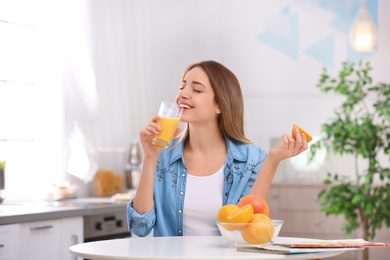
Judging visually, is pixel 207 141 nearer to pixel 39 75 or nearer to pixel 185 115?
pixel 185 115

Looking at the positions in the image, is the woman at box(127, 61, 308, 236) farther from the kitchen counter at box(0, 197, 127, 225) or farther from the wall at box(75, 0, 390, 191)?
the wall at box(75, 0, 390, 191)

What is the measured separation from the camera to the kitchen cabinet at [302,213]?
5.96 m

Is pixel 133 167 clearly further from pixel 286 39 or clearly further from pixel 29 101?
pixel 286 39

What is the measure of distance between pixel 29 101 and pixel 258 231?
2686mm

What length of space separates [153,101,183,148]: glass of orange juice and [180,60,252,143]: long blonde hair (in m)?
0.27

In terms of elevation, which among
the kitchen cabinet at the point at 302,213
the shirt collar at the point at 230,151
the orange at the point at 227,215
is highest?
the shirt collar at the point at 230,151

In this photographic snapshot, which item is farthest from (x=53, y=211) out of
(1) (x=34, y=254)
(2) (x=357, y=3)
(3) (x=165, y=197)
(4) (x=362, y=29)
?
(2) (x=357, y=3)

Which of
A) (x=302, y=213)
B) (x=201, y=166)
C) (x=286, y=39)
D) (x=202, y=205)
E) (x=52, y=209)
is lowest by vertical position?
(x=302, y=213)

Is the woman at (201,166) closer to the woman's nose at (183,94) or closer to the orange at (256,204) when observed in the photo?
the woman's nose at (183,94)

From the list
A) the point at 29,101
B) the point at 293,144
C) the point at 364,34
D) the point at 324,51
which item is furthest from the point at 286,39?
the point at 293,144

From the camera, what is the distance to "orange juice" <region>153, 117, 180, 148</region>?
2475 millimetres

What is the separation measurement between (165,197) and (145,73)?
2.80 m

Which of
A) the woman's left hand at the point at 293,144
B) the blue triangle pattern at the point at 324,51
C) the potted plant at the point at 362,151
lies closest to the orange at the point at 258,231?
the woman's left hand at the point at 293,144

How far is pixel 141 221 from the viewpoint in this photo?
2594 mm
